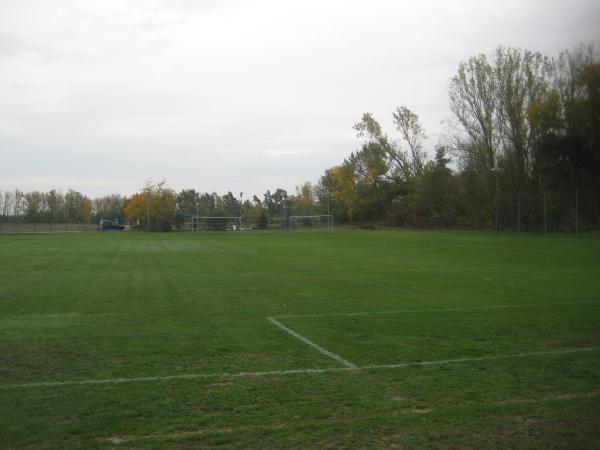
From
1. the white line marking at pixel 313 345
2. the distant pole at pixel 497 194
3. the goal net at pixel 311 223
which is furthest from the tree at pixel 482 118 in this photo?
the white line marking at pixel 313 345

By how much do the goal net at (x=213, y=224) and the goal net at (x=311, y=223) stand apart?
7.25 m

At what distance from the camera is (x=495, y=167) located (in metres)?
48.6

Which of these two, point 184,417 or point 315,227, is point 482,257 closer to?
point 184,417

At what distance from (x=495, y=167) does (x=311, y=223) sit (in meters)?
26.4

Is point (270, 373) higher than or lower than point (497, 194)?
lower

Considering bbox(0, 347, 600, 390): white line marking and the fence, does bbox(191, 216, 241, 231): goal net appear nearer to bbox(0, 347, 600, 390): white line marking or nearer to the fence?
the fence

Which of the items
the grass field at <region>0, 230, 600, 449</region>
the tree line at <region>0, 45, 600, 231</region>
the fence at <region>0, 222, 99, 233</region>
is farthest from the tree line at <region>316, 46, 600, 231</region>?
the fence at <region>0, 222, 99, 233</region>

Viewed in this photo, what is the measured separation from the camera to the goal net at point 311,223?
67812 millimetres

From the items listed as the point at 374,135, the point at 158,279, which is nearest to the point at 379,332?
the point at 158,279

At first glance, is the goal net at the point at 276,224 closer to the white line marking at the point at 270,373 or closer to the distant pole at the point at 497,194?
the distant pole at the point at 497,194

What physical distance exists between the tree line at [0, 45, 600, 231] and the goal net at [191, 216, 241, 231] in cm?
305

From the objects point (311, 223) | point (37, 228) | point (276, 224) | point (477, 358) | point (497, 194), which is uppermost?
point (497, 194)

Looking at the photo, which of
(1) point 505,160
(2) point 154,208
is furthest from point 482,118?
(2) point 154,208

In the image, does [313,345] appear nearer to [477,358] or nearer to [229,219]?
[477,358]
